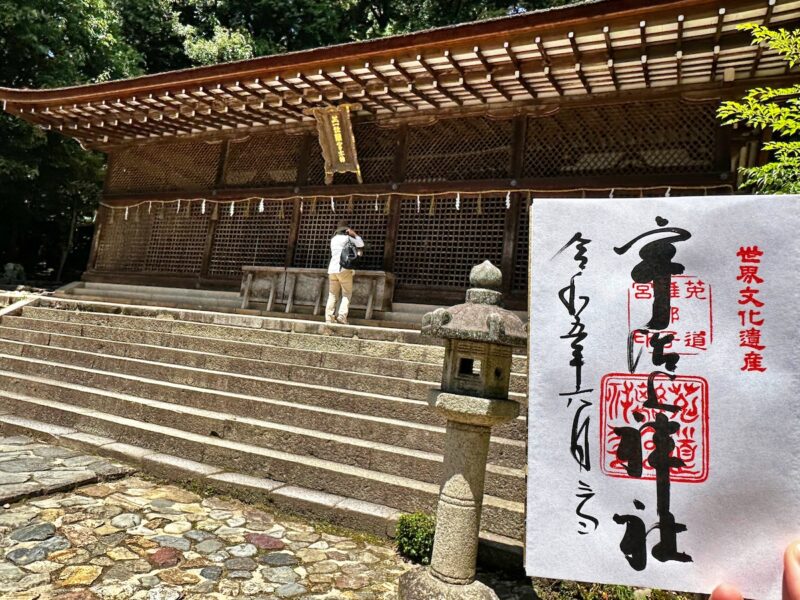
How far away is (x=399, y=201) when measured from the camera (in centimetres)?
1005

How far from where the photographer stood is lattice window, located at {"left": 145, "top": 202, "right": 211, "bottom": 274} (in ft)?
40.3

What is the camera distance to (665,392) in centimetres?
188

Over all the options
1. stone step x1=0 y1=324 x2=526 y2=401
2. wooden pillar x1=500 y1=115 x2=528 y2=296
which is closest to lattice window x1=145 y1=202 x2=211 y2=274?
stone step x1=0 y1=324 x2=526 y2=401

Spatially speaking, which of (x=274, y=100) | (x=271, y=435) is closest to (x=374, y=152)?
(x=274, y=100)

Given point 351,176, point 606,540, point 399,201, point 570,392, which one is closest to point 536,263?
point 570,392

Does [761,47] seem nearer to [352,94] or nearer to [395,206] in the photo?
[395,206]

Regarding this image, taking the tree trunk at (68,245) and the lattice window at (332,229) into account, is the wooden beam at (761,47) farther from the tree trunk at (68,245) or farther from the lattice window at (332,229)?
the tree trunk at (68,245)

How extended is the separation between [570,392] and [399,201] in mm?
8476

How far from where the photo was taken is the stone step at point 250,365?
5777 millimetres

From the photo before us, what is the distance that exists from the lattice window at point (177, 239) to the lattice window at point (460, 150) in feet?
19.0

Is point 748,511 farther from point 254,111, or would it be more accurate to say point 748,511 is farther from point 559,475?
point 254,111

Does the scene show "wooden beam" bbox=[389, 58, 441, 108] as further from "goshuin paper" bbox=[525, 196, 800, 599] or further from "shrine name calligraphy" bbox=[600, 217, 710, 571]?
"shrine name calligraphy" bbox=[600, 217, 710, 571]

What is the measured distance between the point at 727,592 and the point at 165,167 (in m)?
14.3

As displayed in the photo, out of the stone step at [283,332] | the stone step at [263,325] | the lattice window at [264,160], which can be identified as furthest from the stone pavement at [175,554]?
the lattice window at [264,160]
